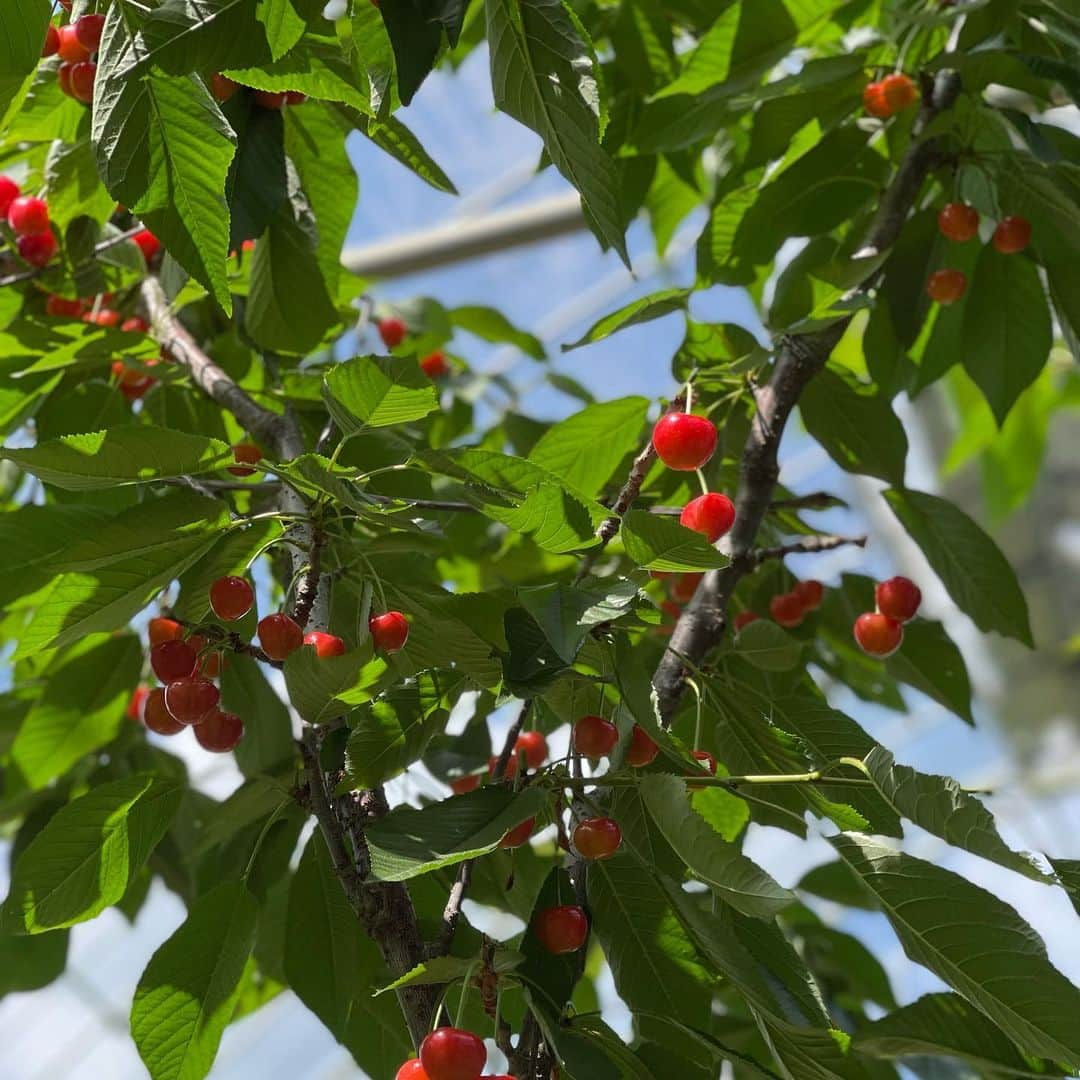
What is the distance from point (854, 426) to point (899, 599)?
0.44 feet

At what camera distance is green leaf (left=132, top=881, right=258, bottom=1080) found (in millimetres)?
692

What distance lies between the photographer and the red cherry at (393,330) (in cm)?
139

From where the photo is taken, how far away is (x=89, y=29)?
0.74 meters

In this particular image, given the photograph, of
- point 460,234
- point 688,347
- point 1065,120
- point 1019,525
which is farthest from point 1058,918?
point 688,347

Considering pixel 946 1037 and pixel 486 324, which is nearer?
pixel 946 1037

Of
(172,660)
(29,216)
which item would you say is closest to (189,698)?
(172,660)

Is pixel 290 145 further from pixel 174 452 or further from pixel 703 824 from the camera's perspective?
pixel 703 824

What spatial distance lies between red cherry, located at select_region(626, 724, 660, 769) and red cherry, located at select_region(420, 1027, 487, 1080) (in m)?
0.17

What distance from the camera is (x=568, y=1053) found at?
0.58m

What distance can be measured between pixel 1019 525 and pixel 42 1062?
4.93 m

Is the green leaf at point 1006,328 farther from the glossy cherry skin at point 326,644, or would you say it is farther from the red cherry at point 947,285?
the glossy cherry skin at point 326,644

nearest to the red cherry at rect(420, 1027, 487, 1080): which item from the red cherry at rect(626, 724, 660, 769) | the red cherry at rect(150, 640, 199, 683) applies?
the red cherry at rect(626, 724, 660, 769)

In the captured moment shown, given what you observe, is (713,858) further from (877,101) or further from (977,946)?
(877,101)

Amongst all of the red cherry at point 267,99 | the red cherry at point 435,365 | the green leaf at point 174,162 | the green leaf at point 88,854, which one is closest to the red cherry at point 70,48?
the red cherry at point 267,99
